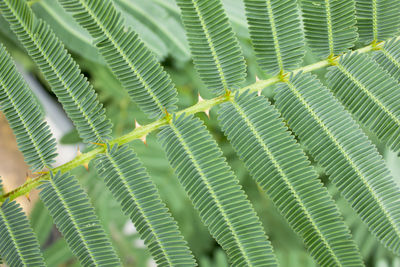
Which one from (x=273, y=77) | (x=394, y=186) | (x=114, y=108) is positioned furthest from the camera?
Result: (x=114, y=108)

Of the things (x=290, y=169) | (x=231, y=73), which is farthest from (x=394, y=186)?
(x=231, y=73)

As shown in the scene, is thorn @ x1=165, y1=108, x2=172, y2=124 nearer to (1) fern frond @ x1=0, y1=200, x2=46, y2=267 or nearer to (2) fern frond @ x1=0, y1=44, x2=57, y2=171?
(2) fern frond @ x1=0, y1=44, x2=57, y2=171

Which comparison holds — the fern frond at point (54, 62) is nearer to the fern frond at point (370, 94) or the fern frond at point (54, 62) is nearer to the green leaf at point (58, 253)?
the fern frond at point (370, 94)

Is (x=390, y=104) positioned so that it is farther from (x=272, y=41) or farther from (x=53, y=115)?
(x=53, y=115)

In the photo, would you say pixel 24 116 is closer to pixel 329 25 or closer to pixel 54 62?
pixel 54 62

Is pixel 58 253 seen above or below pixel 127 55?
below

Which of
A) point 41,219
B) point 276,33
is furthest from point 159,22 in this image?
point 41,219
